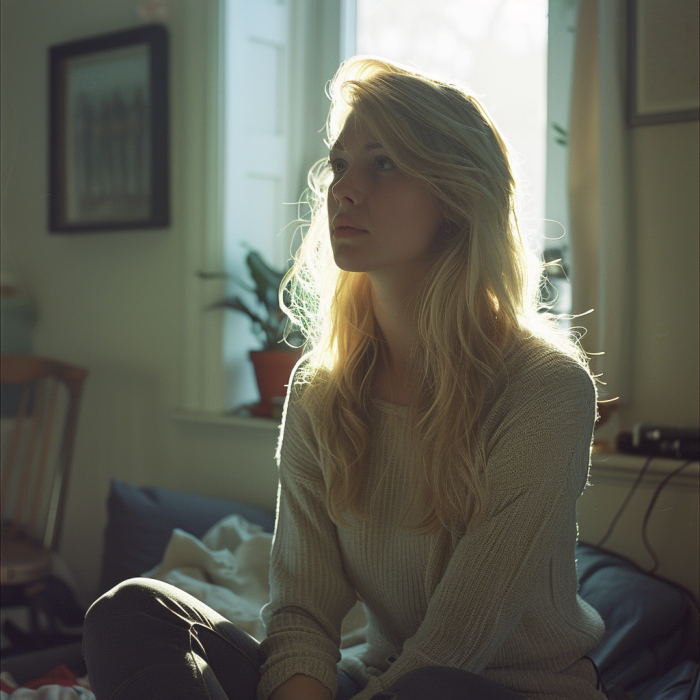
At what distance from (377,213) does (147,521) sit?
1.05m

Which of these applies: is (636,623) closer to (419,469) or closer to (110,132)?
(419,469)

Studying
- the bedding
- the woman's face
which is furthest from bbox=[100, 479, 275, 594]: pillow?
the woman's face

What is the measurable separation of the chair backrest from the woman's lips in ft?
3.32

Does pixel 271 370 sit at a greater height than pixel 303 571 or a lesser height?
greater

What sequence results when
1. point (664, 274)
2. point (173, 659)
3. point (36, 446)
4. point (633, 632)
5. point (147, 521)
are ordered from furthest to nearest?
1. point (36, 446)
2. point (147, 521)
3. point (664, 274)
4. point (633, 632)
5. point (173, 659)

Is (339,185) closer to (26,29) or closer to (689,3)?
(689,3)

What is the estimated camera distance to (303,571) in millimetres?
1013

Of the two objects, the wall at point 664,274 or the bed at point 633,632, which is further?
the wall at point 664,274

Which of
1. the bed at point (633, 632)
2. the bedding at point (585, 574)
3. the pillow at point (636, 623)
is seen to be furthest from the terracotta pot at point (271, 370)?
the pillow at point (636, 623)

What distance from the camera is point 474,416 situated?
92cm

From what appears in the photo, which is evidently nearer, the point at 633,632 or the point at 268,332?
the point at 633,632

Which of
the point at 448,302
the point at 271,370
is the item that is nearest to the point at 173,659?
the point at 448,302

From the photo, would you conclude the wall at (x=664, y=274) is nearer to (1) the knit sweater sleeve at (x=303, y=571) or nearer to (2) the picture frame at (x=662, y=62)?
(2) the picture frame at (x=662, y=62)

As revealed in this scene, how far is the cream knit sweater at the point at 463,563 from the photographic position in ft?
2.76
